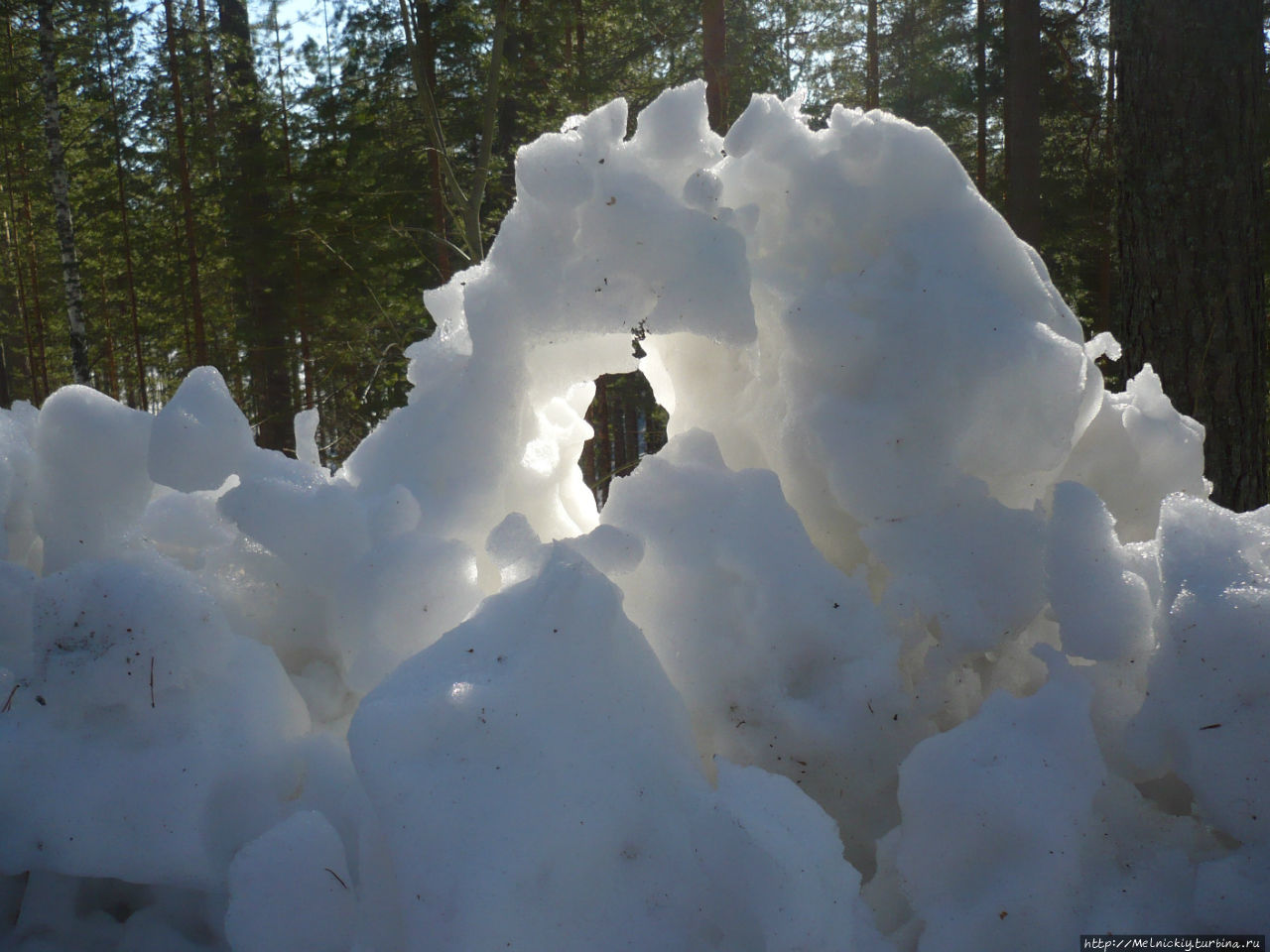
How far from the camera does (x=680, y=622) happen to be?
1135mm

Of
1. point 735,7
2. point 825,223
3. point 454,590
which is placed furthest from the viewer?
point 735,7

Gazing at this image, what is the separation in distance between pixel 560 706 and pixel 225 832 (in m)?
0.43

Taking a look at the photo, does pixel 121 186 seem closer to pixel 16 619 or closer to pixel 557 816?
pixel 16 619

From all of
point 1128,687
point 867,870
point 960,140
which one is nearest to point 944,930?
point 867,870

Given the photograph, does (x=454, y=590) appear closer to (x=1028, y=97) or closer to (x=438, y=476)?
(x=438, y=476)

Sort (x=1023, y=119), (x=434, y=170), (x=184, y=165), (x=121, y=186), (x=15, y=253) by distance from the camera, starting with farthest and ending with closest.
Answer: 1. (x=15, y=253)
2. (x=121, y=186)
3. (x=184, y=165)
4. (x=434, y=170)
5. (x=1023, y=119)

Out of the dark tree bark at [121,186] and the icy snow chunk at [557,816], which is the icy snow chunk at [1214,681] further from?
the dark tree bark at [121,186]

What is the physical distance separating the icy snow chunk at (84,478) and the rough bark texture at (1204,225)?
2.99 metres

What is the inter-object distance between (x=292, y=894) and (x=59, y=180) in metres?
12.4

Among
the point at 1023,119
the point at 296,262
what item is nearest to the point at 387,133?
the point at 296,262

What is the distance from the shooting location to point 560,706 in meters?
0.95

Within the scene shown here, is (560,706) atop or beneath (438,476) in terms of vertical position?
beneath

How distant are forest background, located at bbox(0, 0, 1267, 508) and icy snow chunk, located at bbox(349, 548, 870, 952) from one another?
554cm

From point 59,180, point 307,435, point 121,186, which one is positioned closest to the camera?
point 307,435
